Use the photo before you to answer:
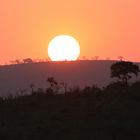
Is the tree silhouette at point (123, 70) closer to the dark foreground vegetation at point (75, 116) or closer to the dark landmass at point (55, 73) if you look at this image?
the dark foreground vegetation at point (75, 116)

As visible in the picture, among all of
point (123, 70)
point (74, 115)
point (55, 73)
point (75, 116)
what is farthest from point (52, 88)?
point (55, 73)

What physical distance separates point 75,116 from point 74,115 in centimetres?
13

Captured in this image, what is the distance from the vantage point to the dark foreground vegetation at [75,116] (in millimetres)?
23891

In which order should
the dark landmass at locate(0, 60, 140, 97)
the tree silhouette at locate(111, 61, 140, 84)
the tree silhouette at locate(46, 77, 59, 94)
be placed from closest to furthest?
the tree silhouette at locate(46, 77, 59, 94) < the tree silhouette at locate(111, 61, 140, 84) < the dark landmass at locate(0, 60, 140, 97)

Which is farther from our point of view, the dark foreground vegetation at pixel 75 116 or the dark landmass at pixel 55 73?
the dark landmass at pixel 55 73

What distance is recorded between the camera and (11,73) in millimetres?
66312

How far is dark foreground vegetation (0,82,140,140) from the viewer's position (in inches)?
941

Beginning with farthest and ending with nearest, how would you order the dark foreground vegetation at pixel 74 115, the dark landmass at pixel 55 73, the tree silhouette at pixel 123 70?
the dark landmass at pixel 55 73 → the tree silhouette at pixel 123 70 → the dark foreground vegetation at pixel 74 115

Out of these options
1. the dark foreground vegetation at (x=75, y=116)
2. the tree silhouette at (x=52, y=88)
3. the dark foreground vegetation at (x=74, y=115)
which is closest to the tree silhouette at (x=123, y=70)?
the dark foreground vegetation at (x=74, y=115)

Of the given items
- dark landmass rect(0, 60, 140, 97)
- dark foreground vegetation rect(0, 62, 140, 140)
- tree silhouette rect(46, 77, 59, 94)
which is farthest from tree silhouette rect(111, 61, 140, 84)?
dark landmass rect(0, 60, 140, 97)

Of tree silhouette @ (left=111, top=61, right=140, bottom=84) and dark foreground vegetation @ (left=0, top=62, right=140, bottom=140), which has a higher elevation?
tree silhouette @ (left=111, top=61, right=140, bottom=84)

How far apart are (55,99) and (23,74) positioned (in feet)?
120

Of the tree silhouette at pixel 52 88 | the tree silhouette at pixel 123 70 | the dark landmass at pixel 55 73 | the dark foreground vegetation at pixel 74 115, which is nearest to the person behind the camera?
the dark foreground vegetation at pixel 74 115

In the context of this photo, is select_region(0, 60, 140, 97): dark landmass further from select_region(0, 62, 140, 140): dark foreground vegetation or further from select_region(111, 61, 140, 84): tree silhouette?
select_region(0, 62, 140, 140): dark foreground vegetation
